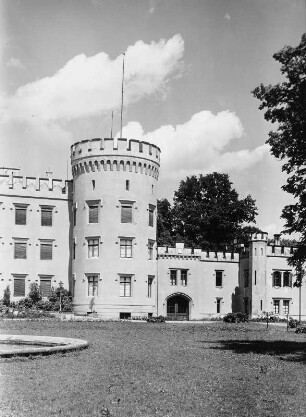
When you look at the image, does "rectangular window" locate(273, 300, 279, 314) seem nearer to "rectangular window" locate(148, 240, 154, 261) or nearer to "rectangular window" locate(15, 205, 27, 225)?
"rectangular window" locate(148, 240, 154, 261)

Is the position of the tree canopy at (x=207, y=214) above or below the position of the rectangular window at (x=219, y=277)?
above

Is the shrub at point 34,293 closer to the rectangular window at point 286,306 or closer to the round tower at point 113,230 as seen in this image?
the round tower at point 113,230

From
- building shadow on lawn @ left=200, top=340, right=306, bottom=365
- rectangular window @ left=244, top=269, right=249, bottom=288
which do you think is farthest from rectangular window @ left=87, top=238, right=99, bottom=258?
building shadow on lawn @ left=200, top=340, right=306, bottom=365

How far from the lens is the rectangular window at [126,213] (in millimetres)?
45719

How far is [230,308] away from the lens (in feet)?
172

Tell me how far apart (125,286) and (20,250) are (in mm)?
9168

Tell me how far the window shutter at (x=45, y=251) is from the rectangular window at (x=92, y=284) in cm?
451

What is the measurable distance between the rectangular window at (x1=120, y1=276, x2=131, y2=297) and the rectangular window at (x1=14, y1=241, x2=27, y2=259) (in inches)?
330

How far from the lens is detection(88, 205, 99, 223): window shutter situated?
150 ft

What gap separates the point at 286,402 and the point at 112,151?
1423 inches

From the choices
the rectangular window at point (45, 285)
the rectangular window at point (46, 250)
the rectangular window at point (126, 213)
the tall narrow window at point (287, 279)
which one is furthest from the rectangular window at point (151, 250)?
the tall narrow window at point (287, 279)

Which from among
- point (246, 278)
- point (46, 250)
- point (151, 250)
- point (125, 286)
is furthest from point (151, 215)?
point (246, 278)

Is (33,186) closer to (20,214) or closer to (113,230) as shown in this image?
(20,214)

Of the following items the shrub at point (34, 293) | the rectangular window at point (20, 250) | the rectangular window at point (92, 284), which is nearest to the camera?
the rectangular window at point (92, 284)
